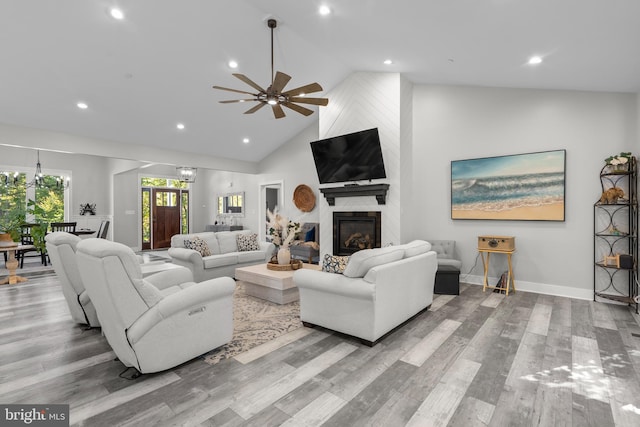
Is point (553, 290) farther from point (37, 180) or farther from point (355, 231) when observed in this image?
point (37, 180)

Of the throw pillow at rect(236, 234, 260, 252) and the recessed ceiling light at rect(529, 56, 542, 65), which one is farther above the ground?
the recessed ceiling light at rect(529, 56, 542, 65)

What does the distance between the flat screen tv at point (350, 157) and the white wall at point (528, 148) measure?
3.10ft

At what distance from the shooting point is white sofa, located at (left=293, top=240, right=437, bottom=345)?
2740mm

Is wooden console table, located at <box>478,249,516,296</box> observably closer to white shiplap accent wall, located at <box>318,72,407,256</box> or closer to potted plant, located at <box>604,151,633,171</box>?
white shiplap accent wall, located at <box>318,72,407,256</box>

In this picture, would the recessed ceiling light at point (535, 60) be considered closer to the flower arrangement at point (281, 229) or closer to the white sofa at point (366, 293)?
the white sofa at point (366, 293)

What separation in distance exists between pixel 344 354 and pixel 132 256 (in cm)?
180

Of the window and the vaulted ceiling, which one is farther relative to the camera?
the window

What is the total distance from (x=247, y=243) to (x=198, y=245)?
38.9 inches

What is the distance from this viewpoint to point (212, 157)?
8016 mm

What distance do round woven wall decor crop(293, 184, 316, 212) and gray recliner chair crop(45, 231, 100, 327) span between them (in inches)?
202

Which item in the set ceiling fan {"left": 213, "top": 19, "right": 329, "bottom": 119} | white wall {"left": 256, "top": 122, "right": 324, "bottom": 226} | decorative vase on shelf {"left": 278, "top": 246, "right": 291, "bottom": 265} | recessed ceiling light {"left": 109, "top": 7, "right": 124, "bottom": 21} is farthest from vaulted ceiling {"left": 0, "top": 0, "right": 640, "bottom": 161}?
decorative vase on shelf {"left": 278, "top": 246, "right": 291, "bottom": 265}

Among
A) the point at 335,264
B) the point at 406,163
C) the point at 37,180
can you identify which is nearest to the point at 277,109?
the point at 335,264

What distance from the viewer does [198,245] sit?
5203 mm

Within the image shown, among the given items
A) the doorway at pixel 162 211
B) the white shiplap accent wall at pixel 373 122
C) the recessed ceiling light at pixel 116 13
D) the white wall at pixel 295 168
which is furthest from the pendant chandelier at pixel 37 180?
the white shiplap accent wall at pixel 373 122
